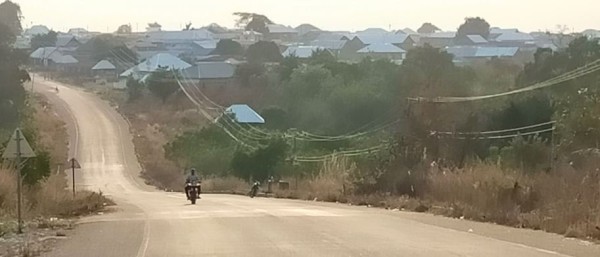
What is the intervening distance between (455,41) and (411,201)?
162158 mm

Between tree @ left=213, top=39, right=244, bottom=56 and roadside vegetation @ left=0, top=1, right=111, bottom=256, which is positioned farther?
tree @ left=213, top=39, right=244, bottom=56

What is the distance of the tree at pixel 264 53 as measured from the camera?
129 metres

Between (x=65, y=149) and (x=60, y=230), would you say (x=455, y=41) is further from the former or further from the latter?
(x=60, y=230)

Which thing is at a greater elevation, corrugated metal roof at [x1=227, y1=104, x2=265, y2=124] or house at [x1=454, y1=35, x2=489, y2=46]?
house at [x1=454, y1=35, x2=489, y2=46]

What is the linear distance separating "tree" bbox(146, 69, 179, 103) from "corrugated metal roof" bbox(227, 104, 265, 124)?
2418cm

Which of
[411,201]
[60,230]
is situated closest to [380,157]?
[411,201]

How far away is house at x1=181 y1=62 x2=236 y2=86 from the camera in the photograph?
11781 cm

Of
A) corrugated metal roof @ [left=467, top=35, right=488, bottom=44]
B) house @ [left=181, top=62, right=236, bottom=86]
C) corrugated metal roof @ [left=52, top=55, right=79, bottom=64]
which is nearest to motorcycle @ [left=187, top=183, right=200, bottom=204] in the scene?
house @ [left=181, top=62, right=236, bottom=86]

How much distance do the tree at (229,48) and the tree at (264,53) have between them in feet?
63.8

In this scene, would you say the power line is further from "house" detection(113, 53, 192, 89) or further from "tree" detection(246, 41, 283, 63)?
"house" detection(113, 53, 192, 89)

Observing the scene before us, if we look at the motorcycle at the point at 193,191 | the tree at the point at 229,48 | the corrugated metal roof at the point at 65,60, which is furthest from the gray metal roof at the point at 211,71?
the motorcycle at the point at 193,191

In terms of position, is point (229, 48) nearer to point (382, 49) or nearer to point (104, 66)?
point (104, 66)

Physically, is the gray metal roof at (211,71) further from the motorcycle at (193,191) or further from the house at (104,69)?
the motorcycle at (193,191)

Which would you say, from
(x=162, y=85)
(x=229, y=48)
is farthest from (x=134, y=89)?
(x=229, y=48)
